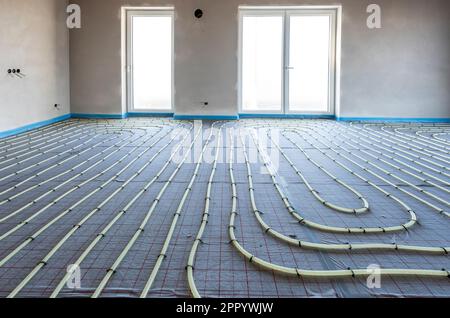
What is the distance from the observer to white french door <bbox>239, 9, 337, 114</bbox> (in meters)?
9.20

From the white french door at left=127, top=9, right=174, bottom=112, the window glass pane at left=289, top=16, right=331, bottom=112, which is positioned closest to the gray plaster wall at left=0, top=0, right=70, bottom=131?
the white french door at left=127, top=9, right=174, bottom=112

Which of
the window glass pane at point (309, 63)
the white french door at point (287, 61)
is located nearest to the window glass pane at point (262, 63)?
the white french door at point (287, 61)

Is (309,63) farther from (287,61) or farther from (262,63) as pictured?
(262,63)

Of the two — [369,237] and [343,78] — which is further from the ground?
[343,78]

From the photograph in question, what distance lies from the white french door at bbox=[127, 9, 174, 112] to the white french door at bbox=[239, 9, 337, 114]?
1.47 meters

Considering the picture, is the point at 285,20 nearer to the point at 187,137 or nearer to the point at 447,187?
the point at 187,137

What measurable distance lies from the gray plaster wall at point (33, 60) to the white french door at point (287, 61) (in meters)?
3.39

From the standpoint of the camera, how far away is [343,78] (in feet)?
29.6

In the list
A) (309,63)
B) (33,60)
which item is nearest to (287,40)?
(309,63)

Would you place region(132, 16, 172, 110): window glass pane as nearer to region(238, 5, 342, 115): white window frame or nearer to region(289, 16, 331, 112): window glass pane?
region(238, 5, 342, 115): white window frame

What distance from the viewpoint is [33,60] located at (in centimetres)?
759
